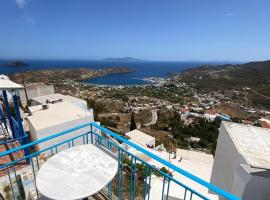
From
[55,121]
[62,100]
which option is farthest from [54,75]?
[55,121]

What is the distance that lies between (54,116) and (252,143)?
362 inches

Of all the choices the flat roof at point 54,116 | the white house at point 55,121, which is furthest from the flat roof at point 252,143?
the flat roof at point 54,116

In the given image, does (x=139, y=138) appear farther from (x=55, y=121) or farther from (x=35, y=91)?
(x=35, y=91)

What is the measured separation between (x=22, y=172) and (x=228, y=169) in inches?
201

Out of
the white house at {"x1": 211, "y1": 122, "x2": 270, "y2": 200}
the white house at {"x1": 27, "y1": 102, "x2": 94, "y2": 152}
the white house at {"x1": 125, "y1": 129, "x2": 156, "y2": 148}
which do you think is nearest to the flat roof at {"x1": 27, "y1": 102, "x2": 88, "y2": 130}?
the white house at {"x1": 27, "y1": 102, "x2": 94, "y2": 152}

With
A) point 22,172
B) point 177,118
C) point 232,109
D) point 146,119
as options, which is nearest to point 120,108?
point 146,119

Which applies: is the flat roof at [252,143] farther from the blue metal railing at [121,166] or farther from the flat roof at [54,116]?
the flat roof at [54,116]

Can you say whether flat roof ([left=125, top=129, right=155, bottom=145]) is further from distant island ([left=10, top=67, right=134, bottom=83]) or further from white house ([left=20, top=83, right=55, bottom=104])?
distant island ([left=10, top=67, right=134, bottom=83])

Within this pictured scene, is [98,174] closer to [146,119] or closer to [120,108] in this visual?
[146,119]

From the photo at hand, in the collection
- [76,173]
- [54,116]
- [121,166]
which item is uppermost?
[76,173]

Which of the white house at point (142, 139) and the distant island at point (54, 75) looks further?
the distant island at point (54, 75)

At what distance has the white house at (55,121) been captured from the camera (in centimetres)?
836

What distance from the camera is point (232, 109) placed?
178 ft

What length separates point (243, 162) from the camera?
3627 millimetres
